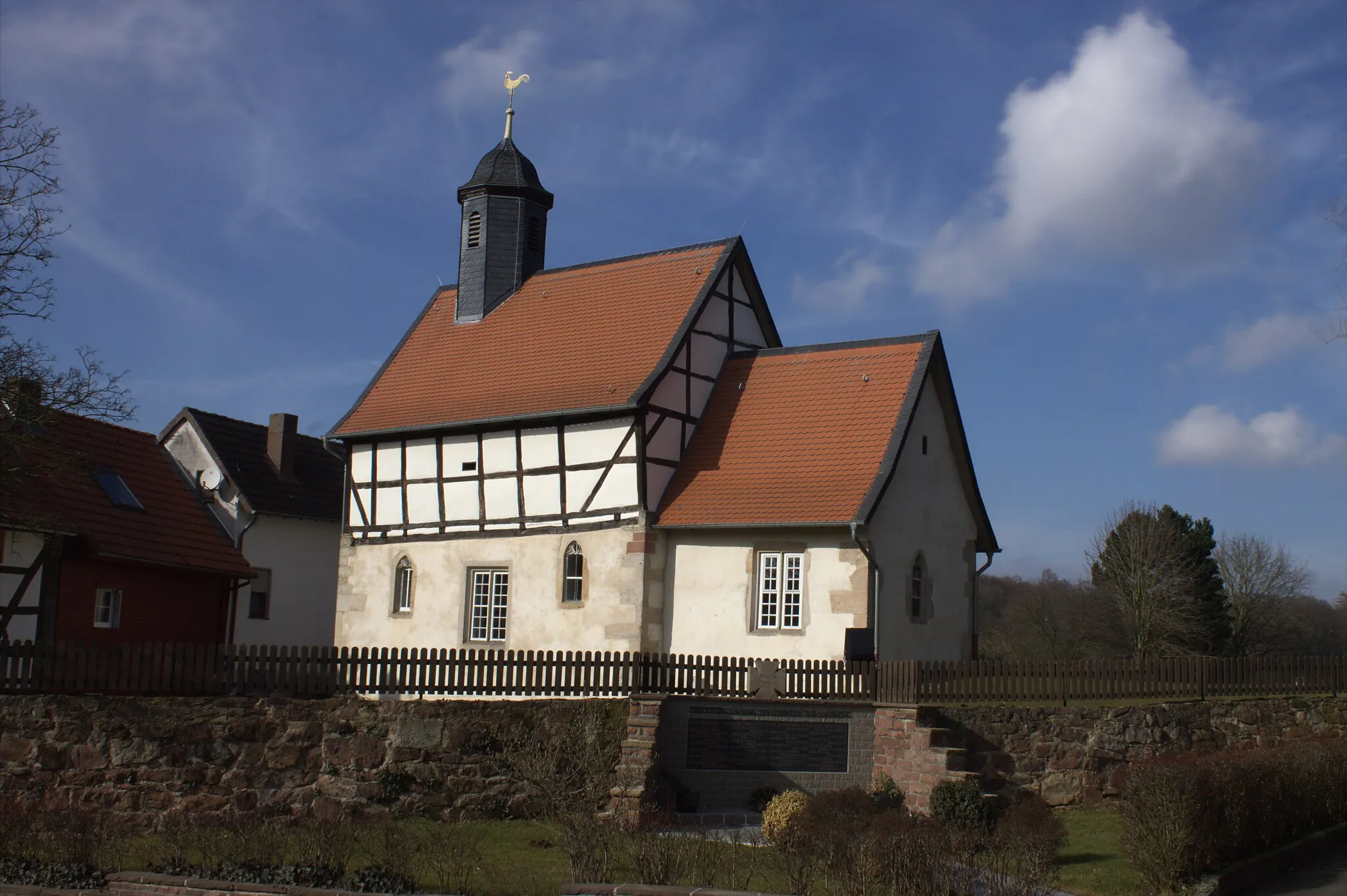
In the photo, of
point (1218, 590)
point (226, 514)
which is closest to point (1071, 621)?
point (1218, 590)

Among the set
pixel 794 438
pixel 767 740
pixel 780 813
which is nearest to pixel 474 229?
pixel 794 438

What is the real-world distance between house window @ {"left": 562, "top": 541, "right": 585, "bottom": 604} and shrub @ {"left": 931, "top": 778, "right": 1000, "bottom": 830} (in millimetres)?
10176

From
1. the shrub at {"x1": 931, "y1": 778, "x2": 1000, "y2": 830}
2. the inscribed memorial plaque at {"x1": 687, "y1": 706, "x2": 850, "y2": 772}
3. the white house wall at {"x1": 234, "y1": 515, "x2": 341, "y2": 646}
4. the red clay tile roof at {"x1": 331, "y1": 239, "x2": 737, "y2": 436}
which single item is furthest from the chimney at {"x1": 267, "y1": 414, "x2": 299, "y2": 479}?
the shrub at {"x1": 931, "y1": 778, "x2": 1000, "y2": 830}

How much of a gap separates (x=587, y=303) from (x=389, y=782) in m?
14.1

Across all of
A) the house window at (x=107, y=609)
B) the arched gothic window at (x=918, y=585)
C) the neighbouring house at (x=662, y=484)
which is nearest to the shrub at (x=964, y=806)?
the neighbouring house at (x=662, y=484)

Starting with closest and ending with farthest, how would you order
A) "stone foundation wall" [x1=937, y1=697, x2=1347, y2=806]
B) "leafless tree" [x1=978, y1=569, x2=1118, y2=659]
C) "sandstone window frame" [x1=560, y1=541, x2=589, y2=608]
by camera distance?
"stone foundation wall" [x1=937, y1=697, x2=1347, y2=806], "sandstone window frame" [x1=560, y1=541, x2=589, y2=608], "leafless tree" [x1=978, y1=569, x2=1118, y2=659]

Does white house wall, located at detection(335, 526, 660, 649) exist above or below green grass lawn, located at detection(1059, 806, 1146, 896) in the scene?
above

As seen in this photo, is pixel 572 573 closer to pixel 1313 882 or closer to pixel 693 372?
pixel 693 372

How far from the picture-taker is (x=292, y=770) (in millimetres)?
17266

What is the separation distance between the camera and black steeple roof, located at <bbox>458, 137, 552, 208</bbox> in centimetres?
3119

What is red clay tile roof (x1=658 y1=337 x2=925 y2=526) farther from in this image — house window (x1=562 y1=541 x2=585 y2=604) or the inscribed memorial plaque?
the inscribed memorial plaque

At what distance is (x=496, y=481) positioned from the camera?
87.0 ft

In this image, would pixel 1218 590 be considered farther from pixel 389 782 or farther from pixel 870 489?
pixel 389 782

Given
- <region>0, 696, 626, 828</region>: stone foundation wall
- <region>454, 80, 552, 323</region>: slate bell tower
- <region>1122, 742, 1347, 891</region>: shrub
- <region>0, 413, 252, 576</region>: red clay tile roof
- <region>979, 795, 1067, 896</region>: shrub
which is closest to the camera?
<region>979, 795, 1067, 896</region>: shrub
